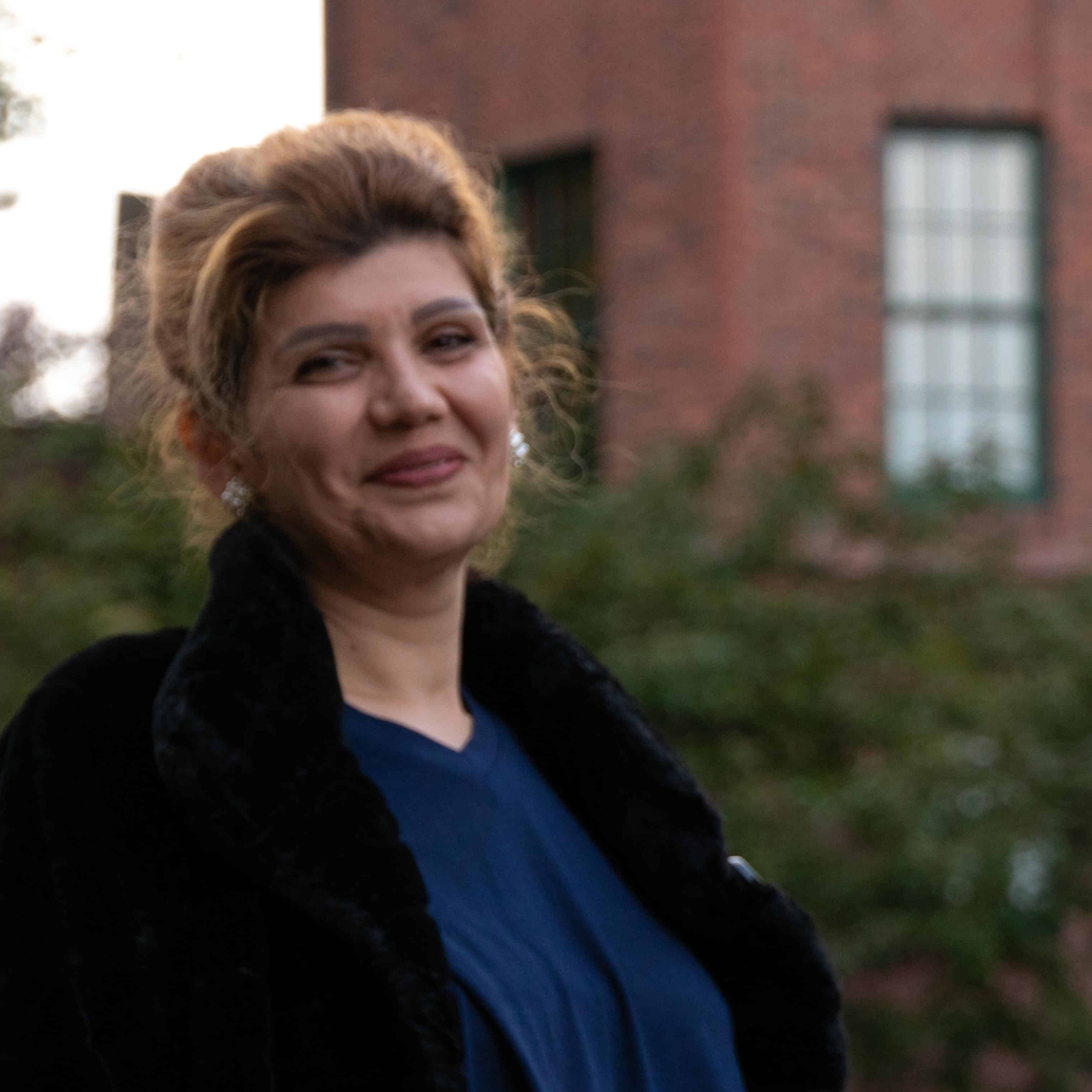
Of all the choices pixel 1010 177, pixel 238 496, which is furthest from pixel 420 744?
pixel 1010 177

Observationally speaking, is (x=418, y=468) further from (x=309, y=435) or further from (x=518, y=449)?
(x=518, y=449)

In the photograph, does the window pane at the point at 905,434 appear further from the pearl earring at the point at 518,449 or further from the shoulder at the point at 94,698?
the shoulder at the point at 94,698

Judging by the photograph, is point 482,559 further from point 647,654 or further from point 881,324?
point 881,324

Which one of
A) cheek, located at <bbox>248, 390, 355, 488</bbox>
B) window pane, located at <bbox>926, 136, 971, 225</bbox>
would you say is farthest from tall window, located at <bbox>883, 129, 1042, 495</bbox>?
cheek, located at <bbox>248, 390, 355, 488</bbox>

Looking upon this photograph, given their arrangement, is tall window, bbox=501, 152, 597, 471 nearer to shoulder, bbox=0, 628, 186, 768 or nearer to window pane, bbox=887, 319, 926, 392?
window pane, bbox=887, 319, 926, 392

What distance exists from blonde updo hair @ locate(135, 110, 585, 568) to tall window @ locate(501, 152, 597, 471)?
960cm

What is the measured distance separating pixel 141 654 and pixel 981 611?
578cm

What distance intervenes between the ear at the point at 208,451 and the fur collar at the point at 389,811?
0.32ft

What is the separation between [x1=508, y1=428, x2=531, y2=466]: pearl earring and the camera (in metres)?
2.38

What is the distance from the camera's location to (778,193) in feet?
37.0

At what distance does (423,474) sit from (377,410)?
0.33ft

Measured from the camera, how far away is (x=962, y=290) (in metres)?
11.8

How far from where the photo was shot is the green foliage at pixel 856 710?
21.5 ft

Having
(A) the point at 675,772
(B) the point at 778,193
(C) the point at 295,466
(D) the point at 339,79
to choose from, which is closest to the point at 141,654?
(C) the point at 295,466
